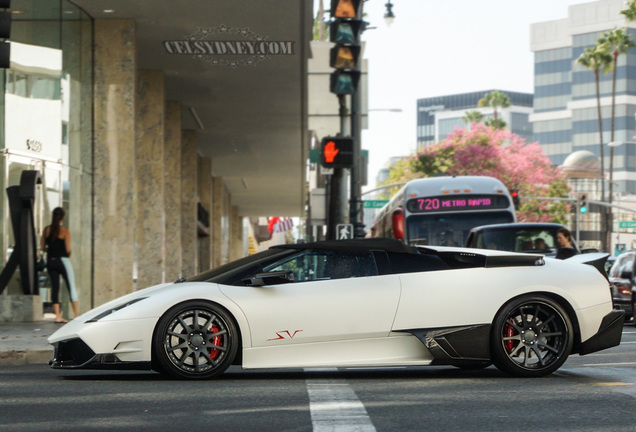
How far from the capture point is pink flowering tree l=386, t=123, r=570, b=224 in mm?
72062

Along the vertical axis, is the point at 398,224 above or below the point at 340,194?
below

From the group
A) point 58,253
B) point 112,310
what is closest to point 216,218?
point 58,253

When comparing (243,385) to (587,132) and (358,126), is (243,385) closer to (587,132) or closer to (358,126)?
(358,126)

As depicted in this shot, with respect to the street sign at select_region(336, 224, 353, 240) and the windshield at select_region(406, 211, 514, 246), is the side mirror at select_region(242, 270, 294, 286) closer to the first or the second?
the street sign at select_region(336, 224, 353, 240)

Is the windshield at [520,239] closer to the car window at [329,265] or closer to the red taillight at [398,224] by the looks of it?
the red taillight at [398,224]

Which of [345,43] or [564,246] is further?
[564,246]

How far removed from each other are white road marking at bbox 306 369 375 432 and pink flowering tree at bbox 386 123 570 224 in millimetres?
63224

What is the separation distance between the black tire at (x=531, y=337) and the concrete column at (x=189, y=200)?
76.0 ft

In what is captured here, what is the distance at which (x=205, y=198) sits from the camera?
124ft

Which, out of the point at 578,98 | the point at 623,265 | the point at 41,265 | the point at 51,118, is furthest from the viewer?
the point at 578,98

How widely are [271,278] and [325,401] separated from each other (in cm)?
166

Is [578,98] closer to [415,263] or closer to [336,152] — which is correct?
[336,152]

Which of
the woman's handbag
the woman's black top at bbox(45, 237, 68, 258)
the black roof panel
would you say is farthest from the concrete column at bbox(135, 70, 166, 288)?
the black roof panel

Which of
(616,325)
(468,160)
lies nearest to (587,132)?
(468,160)
